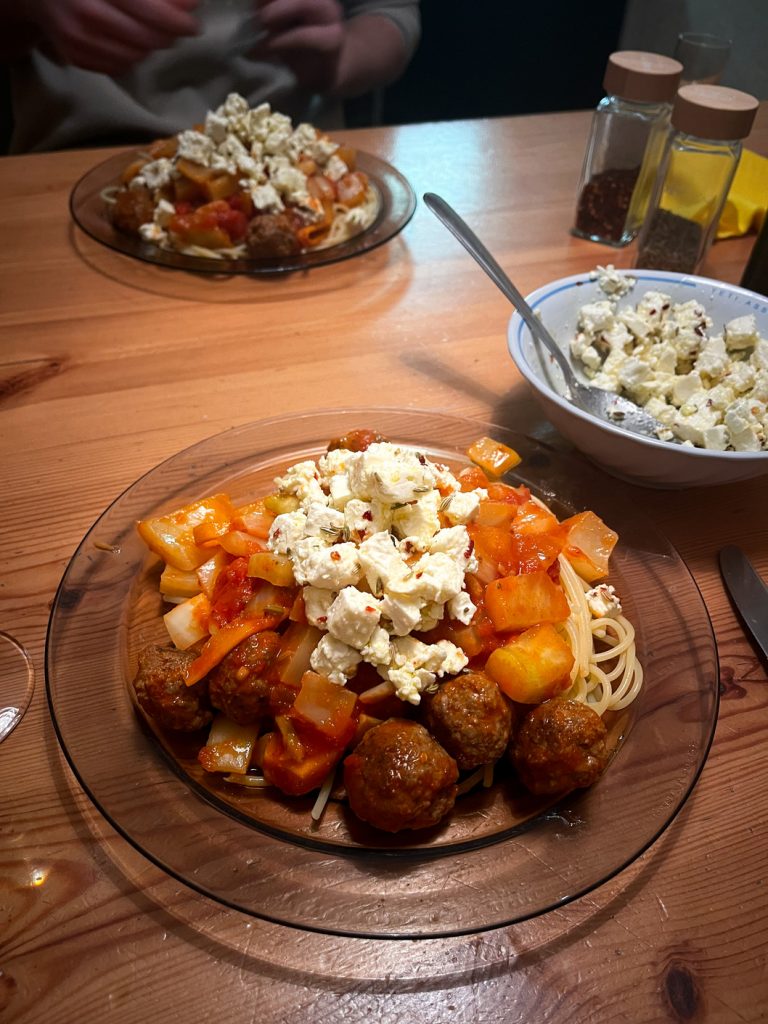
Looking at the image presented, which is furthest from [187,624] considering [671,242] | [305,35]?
[305,35]

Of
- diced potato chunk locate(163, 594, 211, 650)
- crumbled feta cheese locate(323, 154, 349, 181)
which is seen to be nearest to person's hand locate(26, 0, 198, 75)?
crumbled feta cheese locate(323, 154, 349, 181)

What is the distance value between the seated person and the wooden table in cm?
64

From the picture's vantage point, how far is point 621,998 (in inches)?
40.9

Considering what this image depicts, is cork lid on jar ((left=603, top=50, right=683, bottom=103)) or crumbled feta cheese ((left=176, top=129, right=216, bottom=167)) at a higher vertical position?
cork lid on jar ((left=603, top=50, right=683, bottom=103))

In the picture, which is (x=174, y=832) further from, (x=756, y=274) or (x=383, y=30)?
(x=383, y=30)

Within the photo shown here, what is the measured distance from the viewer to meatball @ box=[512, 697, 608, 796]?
1.16 m

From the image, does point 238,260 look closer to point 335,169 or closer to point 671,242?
point 335,169

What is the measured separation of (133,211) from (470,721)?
6.97ft

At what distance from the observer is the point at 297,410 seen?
2055mm

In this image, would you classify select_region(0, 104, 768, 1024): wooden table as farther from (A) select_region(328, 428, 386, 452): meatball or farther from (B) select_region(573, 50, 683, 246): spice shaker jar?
(A) select_region(328, 428, 386, 452): meatball

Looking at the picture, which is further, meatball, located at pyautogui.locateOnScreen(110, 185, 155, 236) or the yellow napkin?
the yellow napkin

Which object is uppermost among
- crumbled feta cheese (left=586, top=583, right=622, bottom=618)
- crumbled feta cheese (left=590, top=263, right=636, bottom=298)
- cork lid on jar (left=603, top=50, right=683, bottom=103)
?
cork lid on jar (left=603, top=50, right=683, bottom=103)

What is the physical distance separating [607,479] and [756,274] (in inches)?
44.6

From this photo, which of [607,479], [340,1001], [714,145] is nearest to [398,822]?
[340,1001]
